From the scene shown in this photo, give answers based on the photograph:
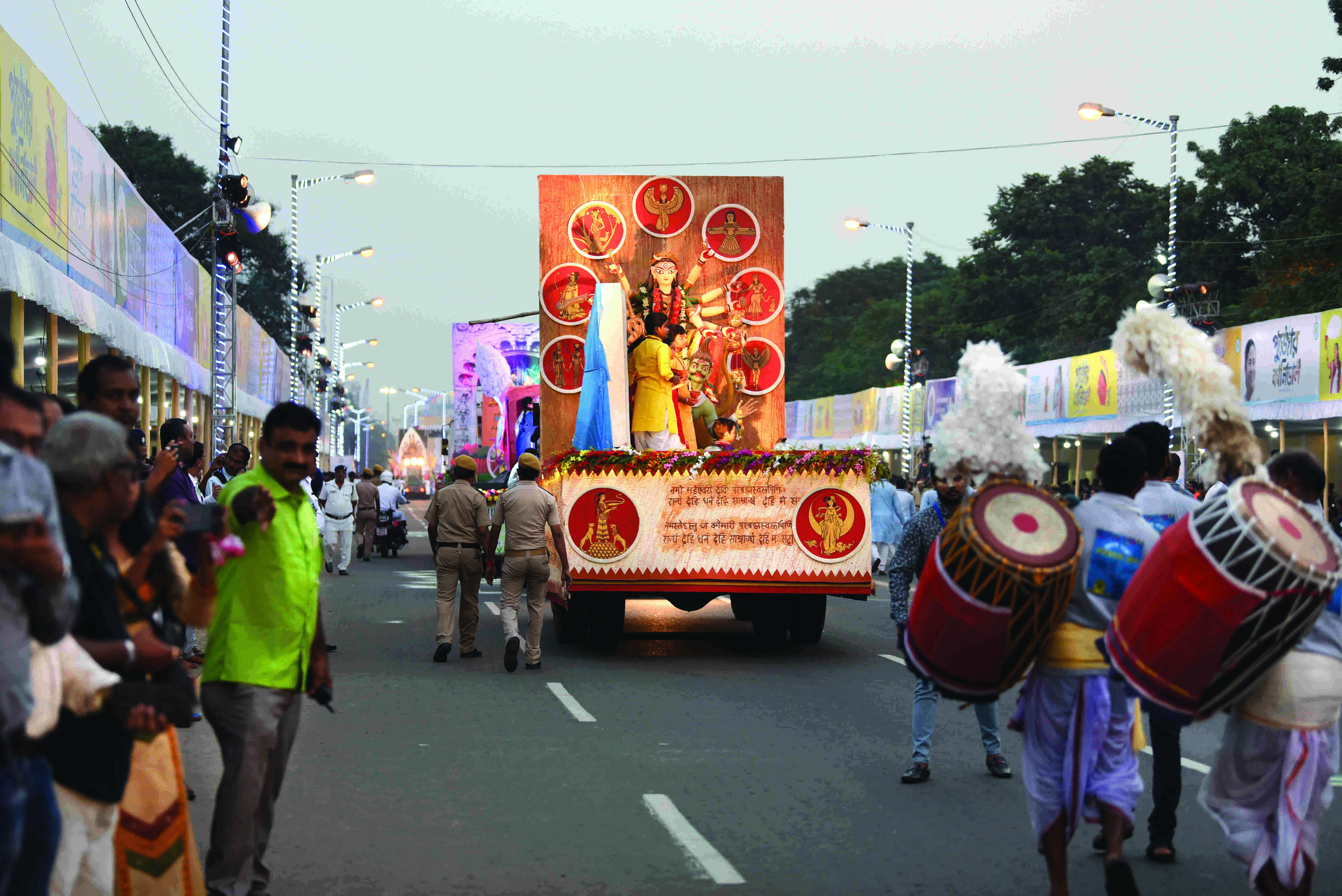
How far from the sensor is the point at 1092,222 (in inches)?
2445

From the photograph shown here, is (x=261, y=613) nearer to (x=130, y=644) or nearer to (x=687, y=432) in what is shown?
A: (x=130, y=644)

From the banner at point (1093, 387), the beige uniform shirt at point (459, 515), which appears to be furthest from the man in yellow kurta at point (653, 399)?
the banner at point (1093, 387)

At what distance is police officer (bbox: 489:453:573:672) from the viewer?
39.1 feet

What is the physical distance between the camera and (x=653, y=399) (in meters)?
14.1

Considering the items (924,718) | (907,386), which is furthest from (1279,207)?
(924,718)

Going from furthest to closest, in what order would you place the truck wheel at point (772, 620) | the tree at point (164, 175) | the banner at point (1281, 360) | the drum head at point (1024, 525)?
the tree at point (164, 175) → the banner at point (1281, 360) → the truck wheel at point (772, 620) → the drum head at point (1024, 525)

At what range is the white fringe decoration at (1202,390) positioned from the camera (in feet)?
17.4

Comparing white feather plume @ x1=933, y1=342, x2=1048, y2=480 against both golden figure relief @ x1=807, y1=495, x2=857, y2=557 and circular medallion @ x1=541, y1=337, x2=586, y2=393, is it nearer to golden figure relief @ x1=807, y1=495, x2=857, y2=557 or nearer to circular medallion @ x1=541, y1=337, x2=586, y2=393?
golden figure relief @ x1=807, y1=495, x2=857, y2=557

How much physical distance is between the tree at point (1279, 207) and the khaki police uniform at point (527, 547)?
3062cm

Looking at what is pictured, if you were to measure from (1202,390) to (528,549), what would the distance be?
742cm

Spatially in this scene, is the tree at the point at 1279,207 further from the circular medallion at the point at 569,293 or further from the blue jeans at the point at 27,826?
the blue jeans at the point at 27,826

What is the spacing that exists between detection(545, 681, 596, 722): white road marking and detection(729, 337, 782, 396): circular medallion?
4.83 m

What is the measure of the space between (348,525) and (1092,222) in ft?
153

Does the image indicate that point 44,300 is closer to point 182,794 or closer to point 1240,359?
point 182,794
